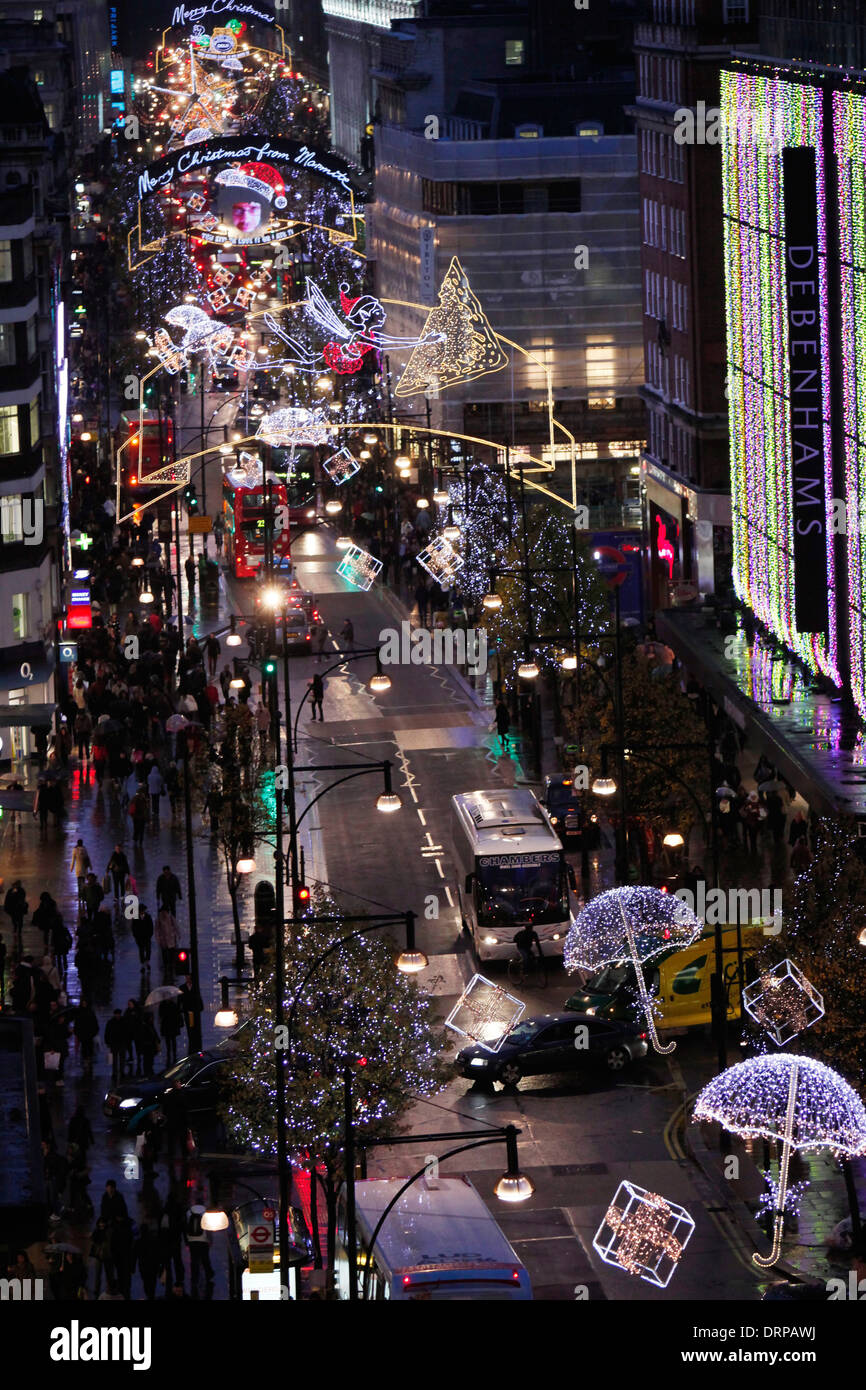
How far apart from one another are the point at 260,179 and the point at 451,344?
70.8 ft

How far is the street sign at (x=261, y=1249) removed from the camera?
29.9 meters

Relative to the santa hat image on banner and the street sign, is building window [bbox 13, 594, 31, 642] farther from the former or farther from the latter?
the santa hat image on banner

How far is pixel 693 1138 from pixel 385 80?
12099cm

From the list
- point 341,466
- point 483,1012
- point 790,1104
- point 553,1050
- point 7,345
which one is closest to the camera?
point 790,1104

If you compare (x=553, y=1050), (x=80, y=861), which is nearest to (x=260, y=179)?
(x=80, y=861)

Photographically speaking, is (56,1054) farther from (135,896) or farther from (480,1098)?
(135,896)

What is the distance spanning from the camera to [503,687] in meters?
66.6

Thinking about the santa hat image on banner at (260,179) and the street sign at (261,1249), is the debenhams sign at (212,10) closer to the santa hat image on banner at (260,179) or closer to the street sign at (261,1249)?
the santa hat image on banner at (260,179)

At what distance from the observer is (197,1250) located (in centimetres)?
3209

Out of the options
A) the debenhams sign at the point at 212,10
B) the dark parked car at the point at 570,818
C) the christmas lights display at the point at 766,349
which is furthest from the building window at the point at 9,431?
the debenhams sign at the point at 212,10

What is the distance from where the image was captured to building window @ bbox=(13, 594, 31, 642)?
61156 mm

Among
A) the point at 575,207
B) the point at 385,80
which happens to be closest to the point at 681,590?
the point at 575,207

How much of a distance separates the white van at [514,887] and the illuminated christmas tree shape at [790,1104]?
1433 cm

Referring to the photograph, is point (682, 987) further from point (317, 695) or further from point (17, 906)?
point (317, 695)
